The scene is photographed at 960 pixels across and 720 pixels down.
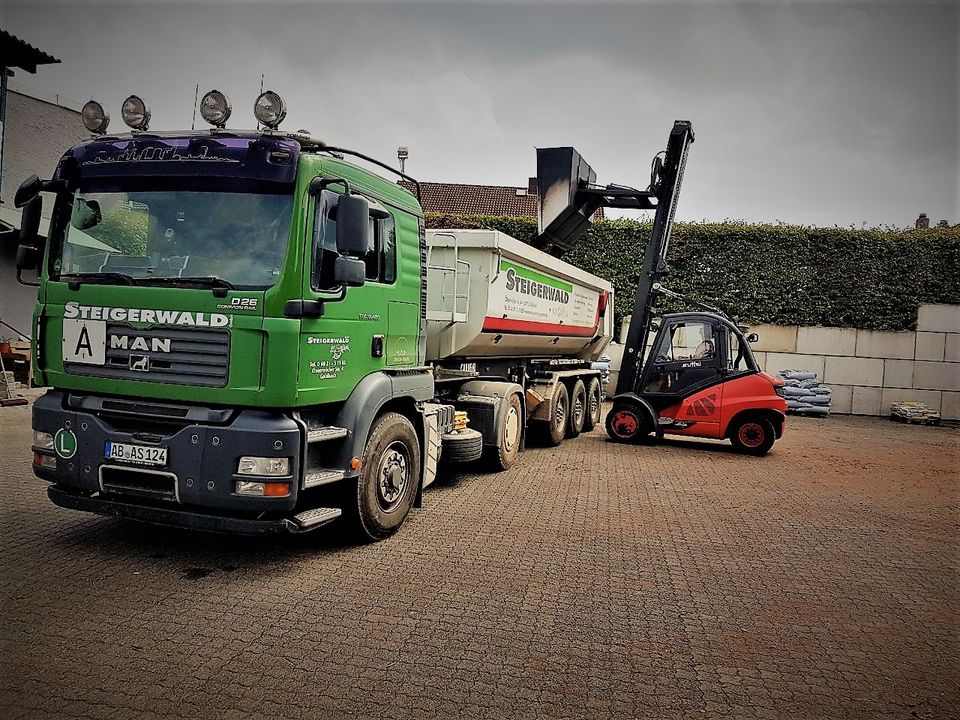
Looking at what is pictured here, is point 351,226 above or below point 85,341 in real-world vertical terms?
above

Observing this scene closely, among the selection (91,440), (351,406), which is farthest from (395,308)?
(91,440)

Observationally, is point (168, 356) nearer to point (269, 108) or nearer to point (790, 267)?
point (269, 108)

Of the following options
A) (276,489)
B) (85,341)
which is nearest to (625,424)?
(276,489)

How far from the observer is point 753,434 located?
38.6 feet

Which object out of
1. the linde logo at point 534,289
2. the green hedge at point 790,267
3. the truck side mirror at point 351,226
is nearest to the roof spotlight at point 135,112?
the truck side mirror at point 351,226

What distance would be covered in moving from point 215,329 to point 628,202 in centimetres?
946

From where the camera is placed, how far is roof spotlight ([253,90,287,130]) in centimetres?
539

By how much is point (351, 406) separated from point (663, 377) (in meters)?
7.55

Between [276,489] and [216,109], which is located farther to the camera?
[216,109]

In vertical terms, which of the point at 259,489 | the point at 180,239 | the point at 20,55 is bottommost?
the point at 259,489

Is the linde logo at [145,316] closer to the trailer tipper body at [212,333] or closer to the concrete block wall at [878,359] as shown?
the trailer tipper body at [212,333]

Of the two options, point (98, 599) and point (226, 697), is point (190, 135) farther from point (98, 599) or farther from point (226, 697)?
point (226, 697)

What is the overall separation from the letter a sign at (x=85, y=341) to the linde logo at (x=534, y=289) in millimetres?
5087

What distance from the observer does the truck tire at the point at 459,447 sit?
7.93 metres
